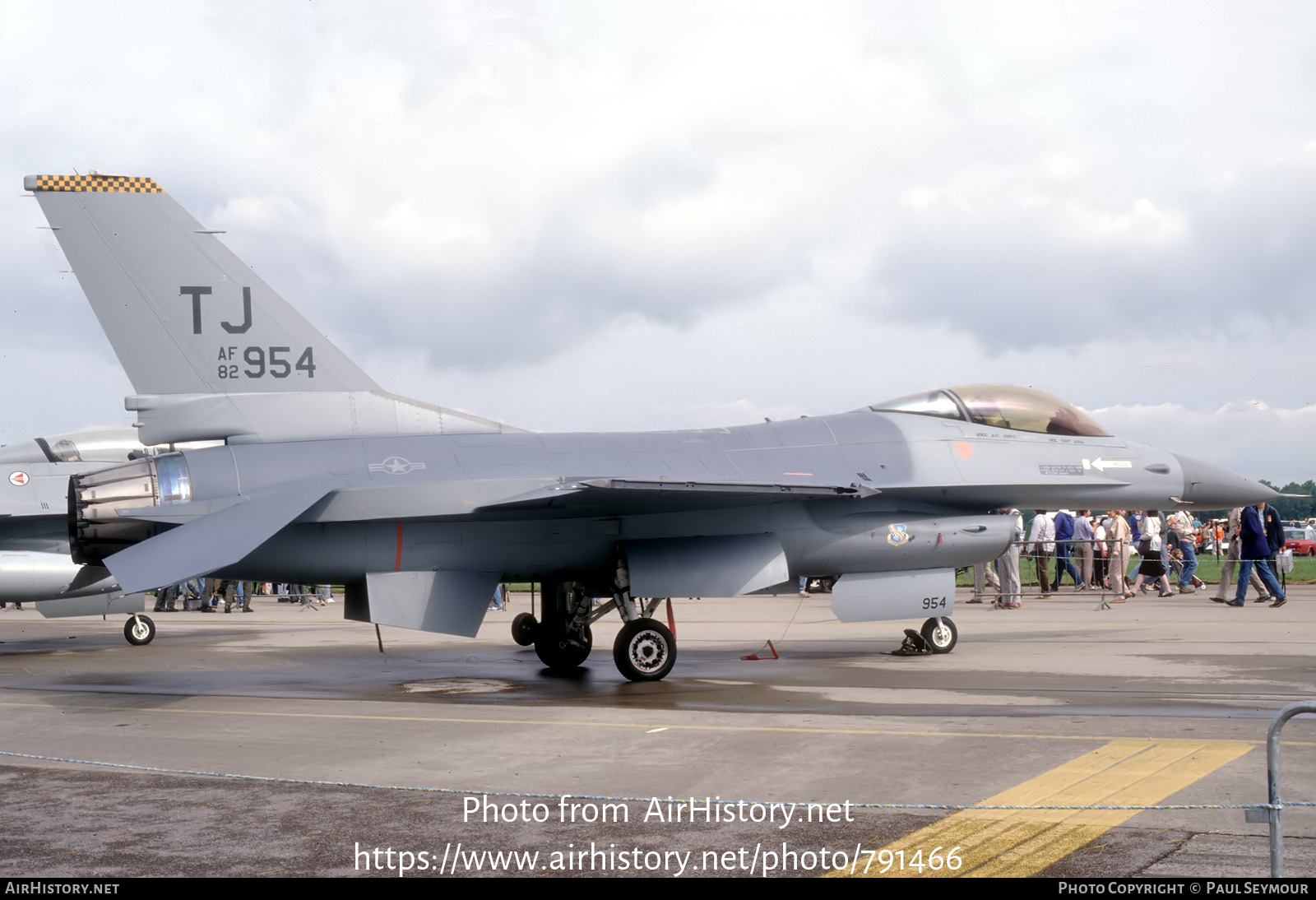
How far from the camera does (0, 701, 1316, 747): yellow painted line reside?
7.70 metres

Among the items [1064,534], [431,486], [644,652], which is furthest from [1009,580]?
[431,486]

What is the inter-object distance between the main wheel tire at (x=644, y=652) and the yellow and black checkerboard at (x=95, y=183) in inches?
251

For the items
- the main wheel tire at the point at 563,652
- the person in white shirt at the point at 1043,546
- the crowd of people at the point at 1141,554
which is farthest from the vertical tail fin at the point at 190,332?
the person in white shirt at the point at 1043,546

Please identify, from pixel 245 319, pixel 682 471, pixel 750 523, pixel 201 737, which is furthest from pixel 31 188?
pixel 750 523

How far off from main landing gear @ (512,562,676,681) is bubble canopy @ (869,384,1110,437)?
3.69 metres

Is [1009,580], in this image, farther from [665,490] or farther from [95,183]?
[95,183]

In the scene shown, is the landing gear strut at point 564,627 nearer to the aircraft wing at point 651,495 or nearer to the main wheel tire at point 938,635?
the aircraft wing at point 651,495

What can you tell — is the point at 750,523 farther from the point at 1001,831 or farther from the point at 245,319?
the point at 1001,831

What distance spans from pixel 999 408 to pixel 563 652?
5.66m

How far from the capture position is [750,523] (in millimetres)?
11703

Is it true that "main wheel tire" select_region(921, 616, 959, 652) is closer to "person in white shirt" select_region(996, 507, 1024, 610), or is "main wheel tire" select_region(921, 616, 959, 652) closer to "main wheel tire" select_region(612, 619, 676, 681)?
"main wheel tire" select_region(612, 619, 676, 681)

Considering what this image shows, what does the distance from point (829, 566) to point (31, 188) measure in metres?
8.73

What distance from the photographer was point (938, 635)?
1383 centimetres

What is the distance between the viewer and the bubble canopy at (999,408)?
42.9ft
